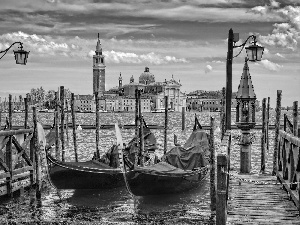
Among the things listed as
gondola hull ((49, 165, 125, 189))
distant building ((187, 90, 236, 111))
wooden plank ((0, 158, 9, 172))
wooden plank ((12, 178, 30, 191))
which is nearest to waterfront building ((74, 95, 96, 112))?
distant building ((187, 90, 236, 111))

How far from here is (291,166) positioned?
749 cm

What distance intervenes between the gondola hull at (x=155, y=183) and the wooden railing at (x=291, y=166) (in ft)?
6.32

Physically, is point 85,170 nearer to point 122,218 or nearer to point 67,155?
point 122,218

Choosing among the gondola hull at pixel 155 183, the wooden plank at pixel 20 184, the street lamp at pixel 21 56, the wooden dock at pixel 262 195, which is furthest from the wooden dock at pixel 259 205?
the street lamp at pixel 21 56

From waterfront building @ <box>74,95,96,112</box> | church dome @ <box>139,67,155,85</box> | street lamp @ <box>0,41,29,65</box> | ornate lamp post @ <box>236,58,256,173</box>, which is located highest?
church dome @ <box>139,67,155,85</box>

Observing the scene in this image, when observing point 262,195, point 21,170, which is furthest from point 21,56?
point 262,195

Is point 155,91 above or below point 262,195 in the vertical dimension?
above

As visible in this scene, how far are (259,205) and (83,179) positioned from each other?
420 cm

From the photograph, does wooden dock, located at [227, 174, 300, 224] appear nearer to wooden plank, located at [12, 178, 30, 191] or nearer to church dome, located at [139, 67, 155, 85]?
wooden plank, located at [12, 178, 30, 191]

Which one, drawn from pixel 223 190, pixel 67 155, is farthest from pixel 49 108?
pixel 223 190

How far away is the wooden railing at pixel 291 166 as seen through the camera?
6842 mm

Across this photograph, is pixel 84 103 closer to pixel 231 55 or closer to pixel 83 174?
pixel 83 174

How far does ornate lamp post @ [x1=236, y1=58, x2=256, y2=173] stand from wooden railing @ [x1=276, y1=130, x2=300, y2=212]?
1.28 metres

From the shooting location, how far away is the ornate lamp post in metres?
10.2
